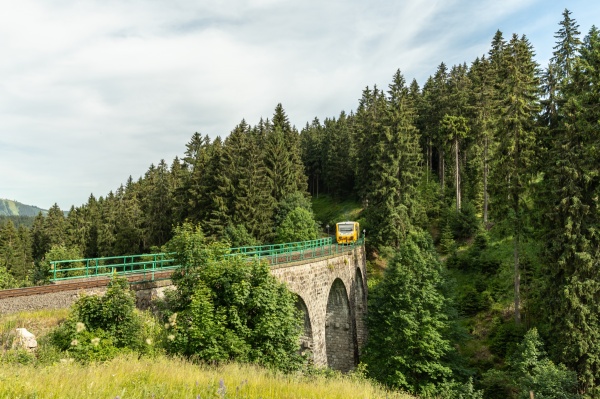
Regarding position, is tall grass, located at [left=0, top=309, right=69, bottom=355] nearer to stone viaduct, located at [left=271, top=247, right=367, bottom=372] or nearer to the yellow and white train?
stone viaduct, located at [left=271, top=247, right=367, bottom=372]

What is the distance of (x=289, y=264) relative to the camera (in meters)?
21.0

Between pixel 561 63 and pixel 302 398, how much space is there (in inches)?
1548

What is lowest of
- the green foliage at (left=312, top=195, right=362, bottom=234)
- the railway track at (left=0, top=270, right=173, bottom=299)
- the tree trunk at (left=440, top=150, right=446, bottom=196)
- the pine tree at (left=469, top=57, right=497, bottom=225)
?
the railway track at (left=0, top=270, right=173, bottom=299)

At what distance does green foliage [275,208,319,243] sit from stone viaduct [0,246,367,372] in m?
6.32

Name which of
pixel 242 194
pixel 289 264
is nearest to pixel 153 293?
pixel 289 264

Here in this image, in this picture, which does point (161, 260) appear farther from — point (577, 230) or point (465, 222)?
point (465, 222)

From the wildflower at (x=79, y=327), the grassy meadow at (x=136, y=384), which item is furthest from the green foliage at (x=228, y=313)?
the grassy meadow at (x=136, y=384)

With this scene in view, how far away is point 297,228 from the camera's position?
4044 cm

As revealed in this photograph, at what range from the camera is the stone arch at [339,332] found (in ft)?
98.3

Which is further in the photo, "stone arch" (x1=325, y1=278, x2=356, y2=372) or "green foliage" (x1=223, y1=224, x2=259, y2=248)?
"green foliage" (x1=223, y1=224, x2=259, y2=248)

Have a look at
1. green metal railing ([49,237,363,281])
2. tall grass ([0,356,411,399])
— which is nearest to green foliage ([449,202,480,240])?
green metal railing ([49,237,363,281])

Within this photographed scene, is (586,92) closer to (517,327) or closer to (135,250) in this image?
(517,327)

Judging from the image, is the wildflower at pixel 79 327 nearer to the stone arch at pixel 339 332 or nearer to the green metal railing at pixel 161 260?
the green metal railing at pixel 161 260

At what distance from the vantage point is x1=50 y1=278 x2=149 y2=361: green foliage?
9387mm
